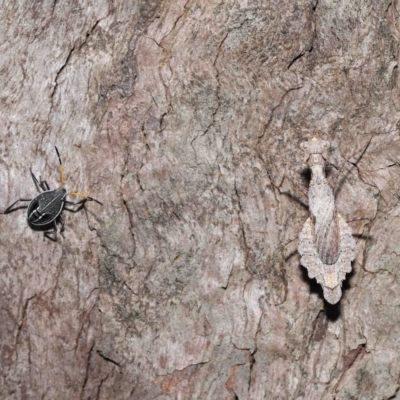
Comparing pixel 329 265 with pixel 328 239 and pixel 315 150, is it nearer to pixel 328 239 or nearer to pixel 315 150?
pixel 328 239

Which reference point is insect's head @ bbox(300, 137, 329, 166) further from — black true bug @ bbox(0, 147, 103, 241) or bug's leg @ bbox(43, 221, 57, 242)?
bug's leg @ bbox(43, 221, 57, 242)

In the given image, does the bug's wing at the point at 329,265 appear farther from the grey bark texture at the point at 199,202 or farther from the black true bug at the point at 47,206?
the black true bug at the point at 47,206

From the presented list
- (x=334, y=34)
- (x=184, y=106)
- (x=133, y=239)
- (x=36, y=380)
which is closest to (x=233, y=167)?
(x=184, y=106)

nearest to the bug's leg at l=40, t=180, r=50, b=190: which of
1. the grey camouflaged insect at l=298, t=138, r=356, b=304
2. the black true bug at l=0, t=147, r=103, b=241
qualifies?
the black true bug at l=0, t=147, r=103, b=241

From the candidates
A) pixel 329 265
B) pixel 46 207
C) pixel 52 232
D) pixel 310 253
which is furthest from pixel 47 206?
pixel 329 265

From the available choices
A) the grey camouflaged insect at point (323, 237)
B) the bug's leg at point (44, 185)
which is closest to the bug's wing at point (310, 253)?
the grey camouflaged insect at point (323, 237)

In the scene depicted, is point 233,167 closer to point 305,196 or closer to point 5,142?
point 305,196

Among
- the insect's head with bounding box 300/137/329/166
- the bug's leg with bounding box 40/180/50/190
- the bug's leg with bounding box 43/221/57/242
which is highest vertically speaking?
the insect's head with bounding box 300/137/329/166

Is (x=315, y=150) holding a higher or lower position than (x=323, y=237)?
higher

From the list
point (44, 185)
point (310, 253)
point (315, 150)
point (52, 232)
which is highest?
point (315, 150)

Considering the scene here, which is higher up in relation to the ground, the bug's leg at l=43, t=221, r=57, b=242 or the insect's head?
the insect's head
